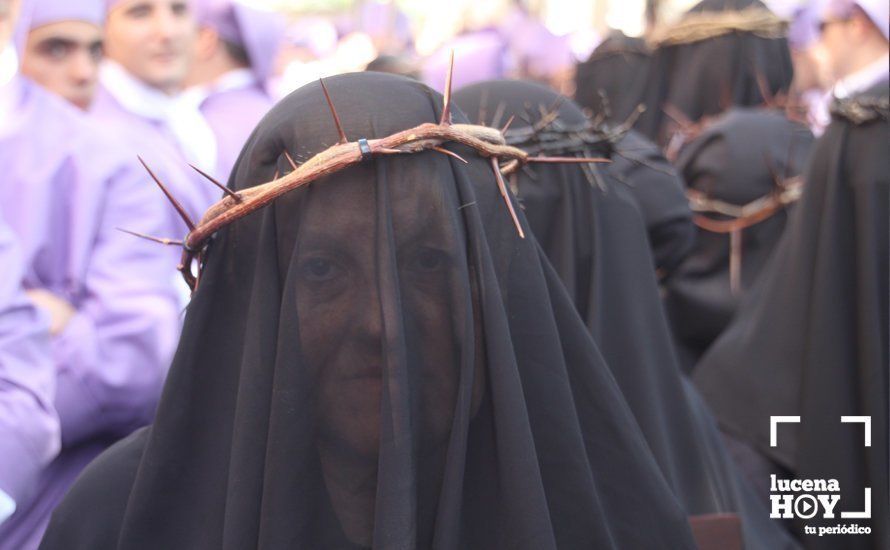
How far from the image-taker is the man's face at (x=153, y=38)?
14.4ft

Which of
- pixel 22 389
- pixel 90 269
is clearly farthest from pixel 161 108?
pixel 22 389

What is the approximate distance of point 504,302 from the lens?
5.39 ft

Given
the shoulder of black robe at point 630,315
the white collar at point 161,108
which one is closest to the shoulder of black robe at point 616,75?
the white collar at point 161,108

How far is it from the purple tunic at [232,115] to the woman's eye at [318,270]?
2.81 metres

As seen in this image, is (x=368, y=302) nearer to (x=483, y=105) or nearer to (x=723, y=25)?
(x=483, y=105)

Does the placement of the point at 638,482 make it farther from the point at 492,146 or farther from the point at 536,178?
the point at 536,178

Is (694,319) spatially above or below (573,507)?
below

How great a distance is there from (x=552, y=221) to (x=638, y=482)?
0.91 meters

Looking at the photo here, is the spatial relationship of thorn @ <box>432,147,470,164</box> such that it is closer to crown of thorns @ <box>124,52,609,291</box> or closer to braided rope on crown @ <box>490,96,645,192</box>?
crown of thorns @ <box>124,52,609,291</box>

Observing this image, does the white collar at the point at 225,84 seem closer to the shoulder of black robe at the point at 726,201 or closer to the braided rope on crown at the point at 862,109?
the shoulder of black robe at the point at 726,201

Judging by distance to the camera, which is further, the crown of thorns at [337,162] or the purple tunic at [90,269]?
the purple tunic at [90,269]

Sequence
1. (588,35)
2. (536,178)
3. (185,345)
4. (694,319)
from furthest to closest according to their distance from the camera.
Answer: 1. (588,35)
2. (694,319)
3. (536,178)
4. (185,345)

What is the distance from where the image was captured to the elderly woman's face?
1555mm

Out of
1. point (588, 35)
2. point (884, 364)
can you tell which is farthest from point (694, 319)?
point (588, 35)
